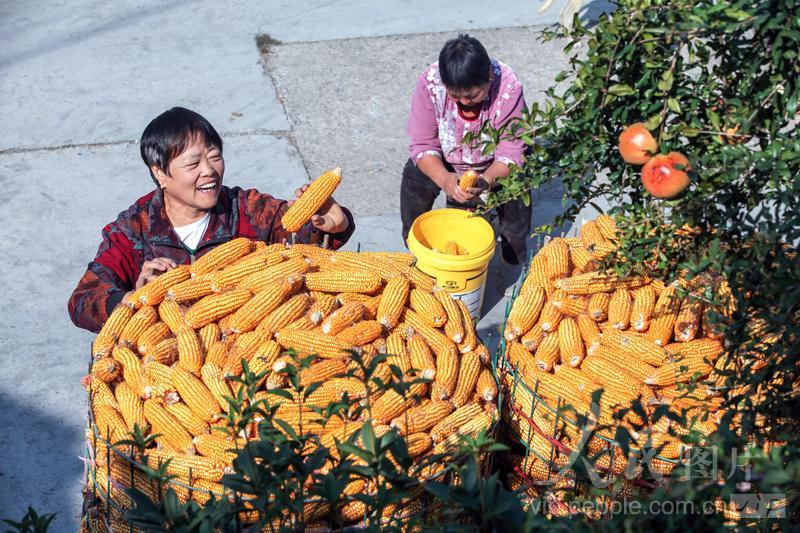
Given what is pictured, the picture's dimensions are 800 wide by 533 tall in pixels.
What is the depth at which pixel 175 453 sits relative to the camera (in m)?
2.84

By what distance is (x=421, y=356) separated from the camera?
10.4 ft

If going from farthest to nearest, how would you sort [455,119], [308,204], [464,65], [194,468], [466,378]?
1. [455,119]
2. [464,65]
3. [308,204]
4. [466,378]
5. [194,468]

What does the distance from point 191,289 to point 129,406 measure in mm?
522

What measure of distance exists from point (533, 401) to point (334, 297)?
32.1 inches

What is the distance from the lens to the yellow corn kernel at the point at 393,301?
10.8 feet

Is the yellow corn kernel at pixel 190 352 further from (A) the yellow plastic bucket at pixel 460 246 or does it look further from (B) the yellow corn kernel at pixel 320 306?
(A) the yellow plastic bucket at pixel 460 246

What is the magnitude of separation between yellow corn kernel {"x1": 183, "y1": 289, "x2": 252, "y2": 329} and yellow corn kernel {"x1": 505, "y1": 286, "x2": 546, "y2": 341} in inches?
41.1

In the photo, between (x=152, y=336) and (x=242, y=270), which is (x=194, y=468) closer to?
(x=152, y=336)

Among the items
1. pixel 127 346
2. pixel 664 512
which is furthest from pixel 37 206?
pixel 664 512

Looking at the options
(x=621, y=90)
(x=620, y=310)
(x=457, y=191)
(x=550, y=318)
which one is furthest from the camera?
(x=457, y=191)

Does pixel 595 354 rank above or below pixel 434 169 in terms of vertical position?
below

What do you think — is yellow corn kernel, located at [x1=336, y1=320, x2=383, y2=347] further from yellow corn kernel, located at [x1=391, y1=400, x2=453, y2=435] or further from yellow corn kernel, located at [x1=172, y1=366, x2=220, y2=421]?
yellow corn kernel, located at [x1=172, y1=366, x2=220, y2=421]

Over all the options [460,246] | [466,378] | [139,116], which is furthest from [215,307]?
[139,116]

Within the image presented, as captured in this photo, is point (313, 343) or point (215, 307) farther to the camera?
point (215, 307)
